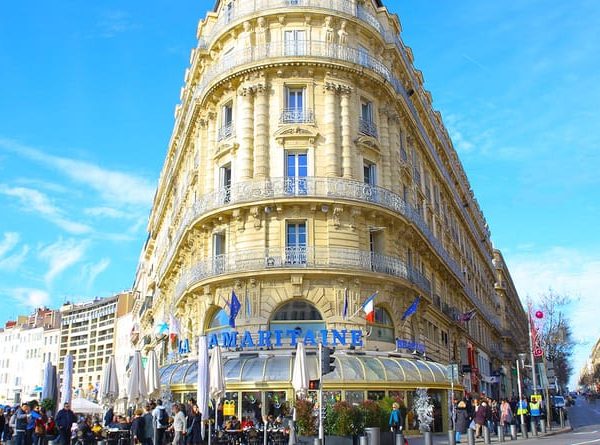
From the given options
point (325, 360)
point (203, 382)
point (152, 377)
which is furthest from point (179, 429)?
point (325, 360)

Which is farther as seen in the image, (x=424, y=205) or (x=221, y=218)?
(x=424, y=205)

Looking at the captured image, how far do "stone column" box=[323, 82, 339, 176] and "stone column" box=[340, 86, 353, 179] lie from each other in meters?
0.42

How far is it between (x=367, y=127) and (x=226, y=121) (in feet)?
21.8

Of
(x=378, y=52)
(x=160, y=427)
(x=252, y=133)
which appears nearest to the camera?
(x=160, y=427)

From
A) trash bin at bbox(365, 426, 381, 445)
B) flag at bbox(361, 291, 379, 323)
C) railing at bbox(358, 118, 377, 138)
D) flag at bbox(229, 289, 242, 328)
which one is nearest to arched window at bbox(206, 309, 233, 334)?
flag at bbox(229, 289, 242, 328)

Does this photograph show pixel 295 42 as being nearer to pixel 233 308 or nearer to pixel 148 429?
pixel 233 308

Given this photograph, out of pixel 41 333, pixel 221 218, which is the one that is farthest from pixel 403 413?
pixel 41 333

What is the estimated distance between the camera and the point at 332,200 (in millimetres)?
27359

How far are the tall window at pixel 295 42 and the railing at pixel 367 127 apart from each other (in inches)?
159

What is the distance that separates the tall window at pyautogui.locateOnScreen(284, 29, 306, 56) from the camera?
30.0 metres

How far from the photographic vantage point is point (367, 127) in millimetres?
30828

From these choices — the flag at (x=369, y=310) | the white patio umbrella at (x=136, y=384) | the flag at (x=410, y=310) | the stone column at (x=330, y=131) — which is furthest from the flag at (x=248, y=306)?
the flag at (x=410, y=310)

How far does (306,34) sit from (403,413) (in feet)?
56.2

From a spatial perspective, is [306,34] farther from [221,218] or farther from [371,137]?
[221,218]
